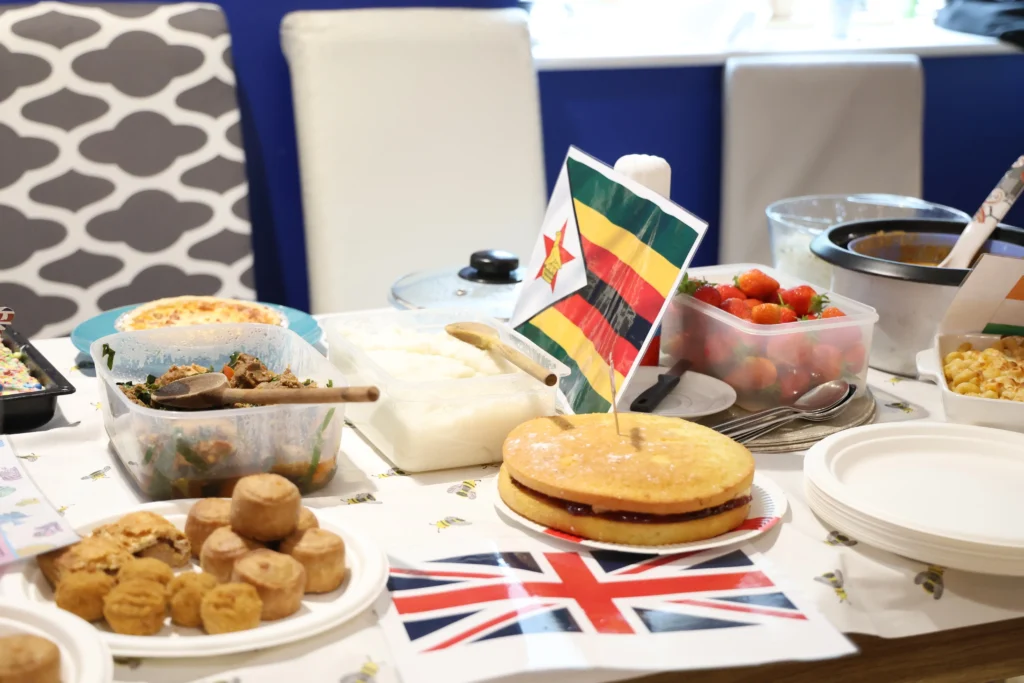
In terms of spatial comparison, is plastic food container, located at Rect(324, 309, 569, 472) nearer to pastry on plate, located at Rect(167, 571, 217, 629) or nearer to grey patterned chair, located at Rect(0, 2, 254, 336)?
pastry on plate, located at Rect(167, 571, 217, 629)

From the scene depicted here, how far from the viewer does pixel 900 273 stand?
50.4 inches

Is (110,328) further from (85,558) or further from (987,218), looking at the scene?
(987,218)

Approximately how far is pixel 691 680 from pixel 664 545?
0.13 m

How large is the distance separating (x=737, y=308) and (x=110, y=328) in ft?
2.69

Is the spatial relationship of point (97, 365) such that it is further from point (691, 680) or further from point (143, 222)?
point (143, 222)

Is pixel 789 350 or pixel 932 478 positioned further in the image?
pixel 789 350

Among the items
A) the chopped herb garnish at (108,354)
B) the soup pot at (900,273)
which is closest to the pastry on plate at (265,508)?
the chopped herb garnish at (108,354)

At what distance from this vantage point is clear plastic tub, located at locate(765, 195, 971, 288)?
1.54m

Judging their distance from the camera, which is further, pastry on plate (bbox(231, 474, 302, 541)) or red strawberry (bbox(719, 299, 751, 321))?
red strawberry (bbox(719, 299, 751, 321))

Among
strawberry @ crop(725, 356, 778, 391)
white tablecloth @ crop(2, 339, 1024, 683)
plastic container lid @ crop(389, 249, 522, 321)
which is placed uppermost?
plastic container lid @ crop(389, 249, 522, 321)

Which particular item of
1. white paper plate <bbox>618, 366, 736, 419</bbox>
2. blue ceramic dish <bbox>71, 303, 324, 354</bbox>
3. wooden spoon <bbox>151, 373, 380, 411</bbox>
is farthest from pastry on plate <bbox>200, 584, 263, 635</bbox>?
blue ceramic dish <bbox>71, 303, 324, 354</bbox>

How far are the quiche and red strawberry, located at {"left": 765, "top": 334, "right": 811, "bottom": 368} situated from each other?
2.08ft

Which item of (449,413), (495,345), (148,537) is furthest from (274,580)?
(495,345)

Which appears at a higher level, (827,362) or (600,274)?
(600,274)
